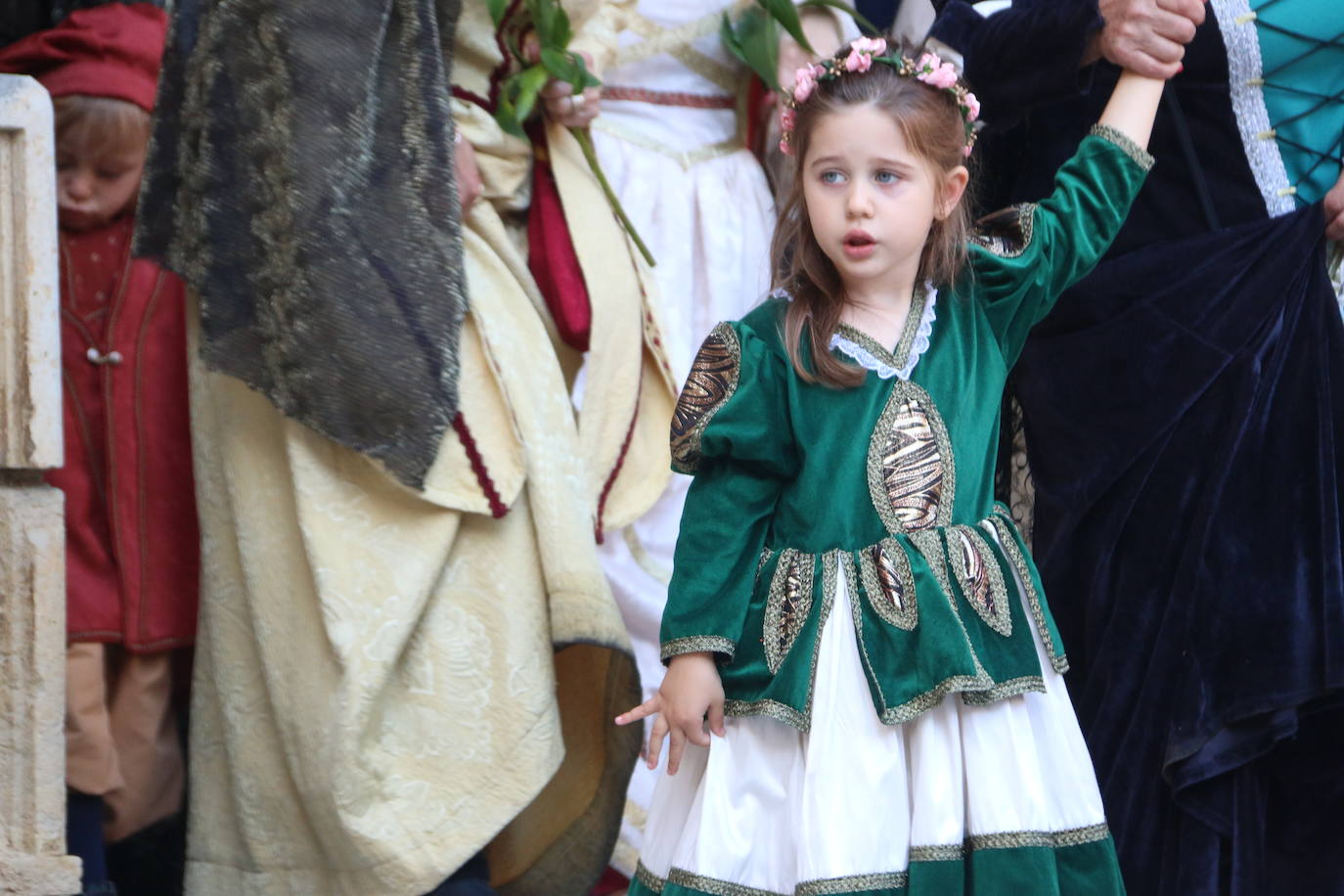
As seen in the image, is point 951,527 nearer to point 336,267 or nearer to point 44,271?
point 336,267

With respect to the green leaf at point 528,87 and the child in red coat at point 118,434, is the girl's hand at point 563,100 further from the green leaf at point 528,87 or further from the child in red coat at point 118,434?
the child in red coat at point 118,434

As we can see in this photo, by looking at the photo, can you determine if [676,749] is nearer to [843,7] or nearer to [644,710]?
[644,710]

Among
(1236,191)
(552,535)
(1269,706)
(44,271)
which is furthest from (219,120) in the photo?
(1269,706)

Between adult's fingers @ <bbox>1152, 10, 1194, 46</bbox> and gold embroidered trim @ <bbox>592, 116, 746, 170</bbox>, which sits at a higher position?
gold embroidered trim @ <bbox>592, 116, 746, 170</bbox>

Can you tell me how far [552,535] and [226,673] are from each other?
22.9 inches

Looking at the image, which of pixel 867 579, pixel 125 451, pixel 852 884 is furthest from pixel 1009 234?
pixel 125 451

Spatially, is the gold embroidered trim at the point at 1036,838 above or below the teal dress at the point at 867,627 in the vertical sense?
below

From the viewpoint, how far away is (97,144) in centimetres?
315

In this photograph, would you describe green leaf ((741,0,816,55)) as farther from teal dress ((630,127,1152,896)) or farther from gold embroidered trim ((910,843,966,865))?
gold embroidered trim ((910,843,966,865))

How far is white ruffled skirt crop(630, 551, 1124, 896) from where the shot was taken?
2.17m

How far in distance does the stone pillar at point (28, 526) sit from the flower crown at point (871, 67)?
1.12 meters

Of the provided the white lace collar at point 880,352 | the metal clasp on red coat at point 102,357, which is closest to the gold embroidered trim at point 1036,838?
the white lace collar at point 880,352

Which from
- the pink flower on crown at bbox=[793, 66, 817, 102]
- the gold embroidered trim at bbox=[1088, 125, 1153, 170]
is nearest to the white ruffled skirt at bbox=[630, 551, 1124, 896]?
the pink flower on crown at bbox=[793, 66, 817, 102]

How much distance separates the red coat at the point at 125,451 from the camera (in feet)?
9.98
